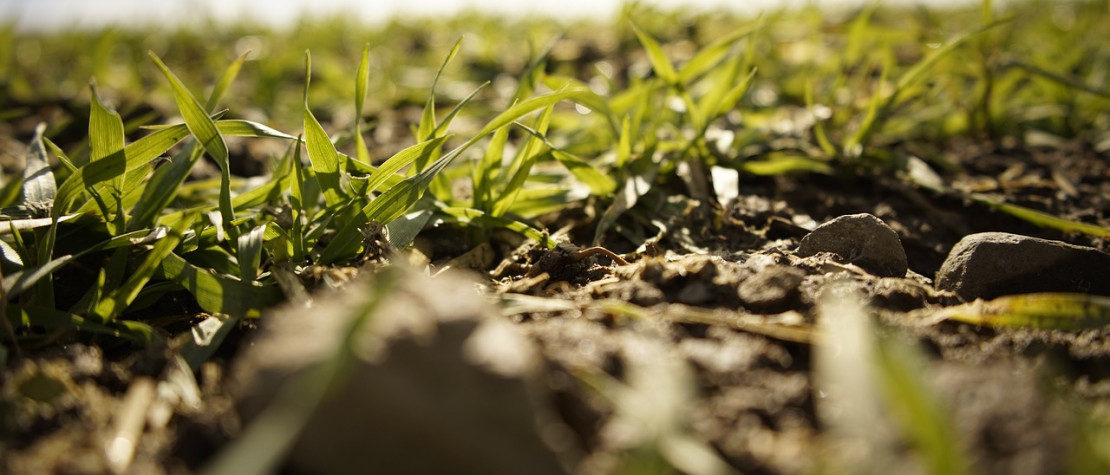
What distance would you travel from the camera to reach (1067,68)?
2.80 metres

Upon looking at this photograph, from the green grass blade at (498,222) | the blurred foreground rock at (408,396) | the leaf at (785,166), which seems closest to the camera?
the blurred foreground rock at (408,396)

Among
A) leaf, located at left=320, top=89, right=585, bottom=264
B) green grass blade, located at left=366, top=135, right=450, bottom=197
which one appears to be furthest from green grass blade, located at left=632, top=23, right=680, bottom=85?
green grass blade, located at left=366, top=135, right=450, bottom=197

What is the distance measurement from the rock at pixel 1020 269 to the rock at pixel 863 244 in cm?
9

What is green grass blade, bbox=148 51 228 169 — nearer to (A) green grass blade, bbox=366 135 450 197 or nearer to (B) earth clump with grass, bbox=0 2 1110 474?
(B) earth clump with grass, bbox=0 2 1110 474

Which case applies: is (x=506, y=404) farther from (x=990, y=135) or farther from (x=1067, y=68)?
(x=1067, y=68)

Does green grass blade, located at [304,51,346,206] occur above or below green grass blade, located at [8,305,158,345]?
above

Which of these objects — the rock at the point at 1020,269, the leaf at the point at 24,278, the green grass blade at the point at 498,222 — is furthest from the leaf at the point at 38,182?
the rock at the point at 1020,269

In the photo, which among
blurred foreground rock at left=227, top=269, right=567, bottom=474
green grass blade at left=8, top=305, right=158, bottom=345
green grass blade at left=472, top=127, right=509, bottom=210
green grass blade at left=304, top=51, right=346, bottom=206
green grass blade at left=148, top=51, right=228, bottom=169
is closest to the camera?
blurred foreground rock at left=227, top=269, right=567, bottom=474

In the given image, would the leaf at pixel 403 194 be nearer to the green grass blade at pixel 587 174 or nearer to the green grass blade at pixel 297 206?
the green grass blade at pixel 297 206

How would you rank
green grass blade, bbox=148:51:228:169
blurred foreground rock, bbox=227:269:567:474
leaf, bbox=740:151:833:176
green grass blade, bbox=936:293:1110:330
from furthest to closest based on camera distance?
1. leaf, bbox=740:151:833:176
2. green grass blade, bbox=148:51:228:169
3. green grass blade, bbox=936:293:1110:330
4. blurred foreground rock, bbox=227:269:567:474

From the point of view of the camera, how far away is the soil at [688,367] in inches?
30.3

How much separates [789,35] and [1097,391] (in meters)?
3.13

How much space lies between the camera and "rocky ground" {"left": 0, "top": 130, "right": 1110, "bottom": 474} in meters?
0.71

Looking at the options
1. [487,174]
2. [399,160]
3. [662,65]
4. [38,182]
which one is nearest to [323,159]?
[399,160]
